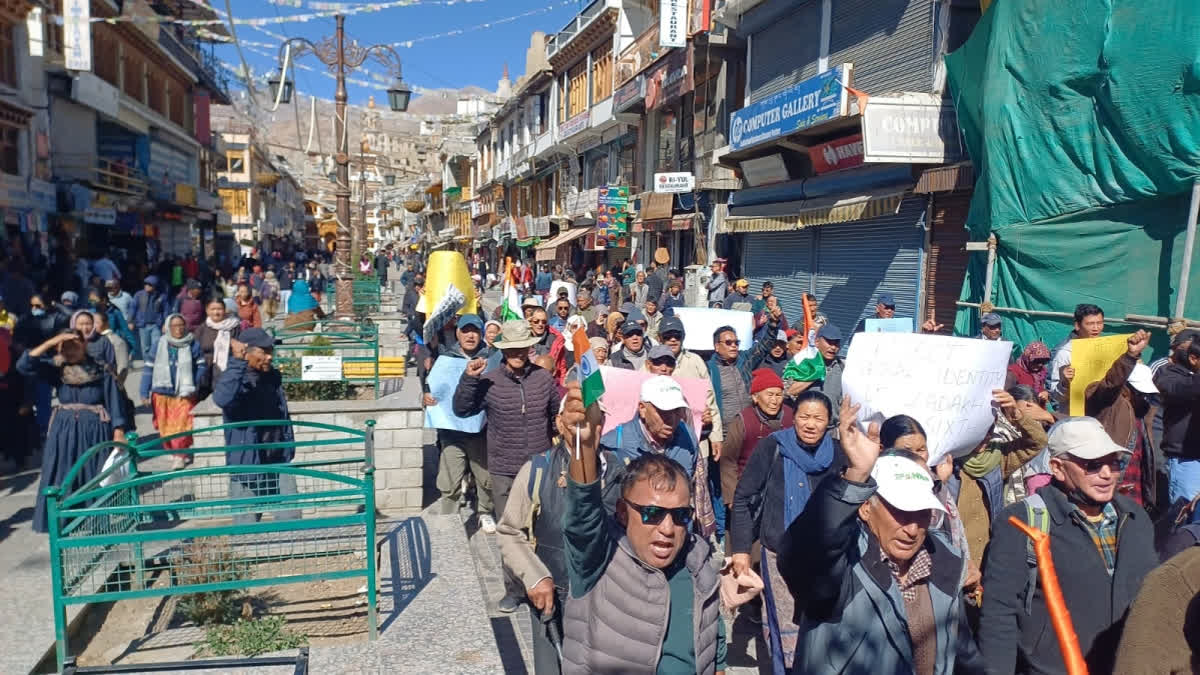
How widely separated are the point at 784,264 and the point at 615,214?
33.5ft

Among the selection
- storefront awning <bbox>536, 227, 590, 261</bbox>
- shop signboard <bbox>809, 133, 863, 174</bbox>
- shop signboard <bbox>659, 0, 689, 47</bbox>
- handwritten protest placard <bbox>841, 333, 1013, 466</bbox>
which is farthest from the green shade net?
storefront awning <bbox>536, 227, 590, 261</bbox>

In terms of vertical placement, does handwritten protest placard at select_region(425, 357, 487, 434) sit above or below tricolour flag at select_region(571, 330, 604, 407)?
below

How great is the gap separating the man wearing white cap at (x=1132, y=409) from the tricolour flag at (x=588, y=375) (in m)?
3.70

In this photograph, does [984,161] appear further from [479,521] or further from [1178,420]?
[479,521]

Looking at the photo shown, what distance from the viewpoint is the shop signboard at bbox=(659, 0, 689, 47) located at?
65.5 ft

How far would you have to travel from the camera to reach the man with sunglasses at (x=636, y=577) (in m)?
2.47

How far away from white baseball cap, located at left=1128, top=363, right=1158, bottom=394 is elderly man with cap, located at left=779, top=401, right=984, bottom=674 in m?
3.21

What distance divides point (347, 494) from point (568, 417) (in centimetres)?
232

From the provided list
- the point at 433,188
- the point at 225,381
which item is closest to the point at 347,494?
the point at 225,381

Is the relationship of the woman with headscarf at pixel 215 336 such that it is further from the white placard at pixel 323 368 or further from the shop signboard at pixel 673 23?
the shop signboard at pixel 673 23

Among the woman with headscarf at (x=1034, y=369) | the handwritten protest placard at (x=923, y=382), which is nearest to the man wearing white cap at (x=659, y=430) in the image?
the handwritten protest placard at (x=923, y=382)

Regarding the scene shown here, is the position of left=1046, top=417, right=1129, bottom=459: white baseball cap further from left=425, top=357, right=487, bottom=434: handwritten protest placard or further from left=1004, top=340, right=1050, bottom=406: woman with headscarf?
left=425, top=357, right=487, bottom=434: handwritten protest placard

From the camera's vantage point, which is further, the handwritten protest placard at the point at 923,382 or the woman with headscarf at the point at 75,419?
the woman with headscarf at the point at 75,419

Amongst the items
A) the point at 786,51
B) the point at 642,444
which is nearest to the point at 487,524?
the point at 642,444
